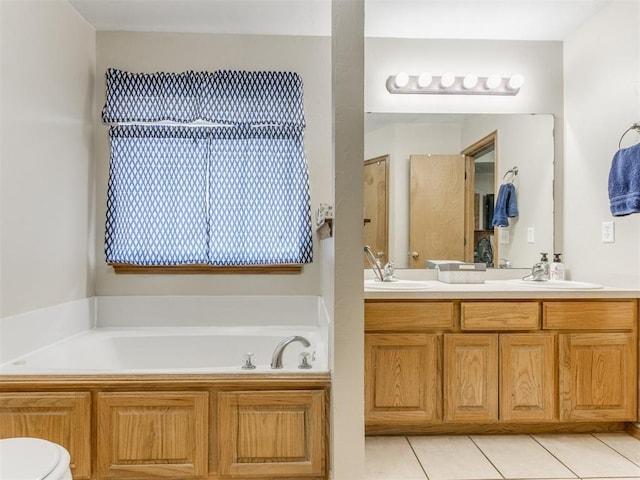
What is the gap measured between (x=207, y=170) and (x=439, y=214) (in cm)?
157

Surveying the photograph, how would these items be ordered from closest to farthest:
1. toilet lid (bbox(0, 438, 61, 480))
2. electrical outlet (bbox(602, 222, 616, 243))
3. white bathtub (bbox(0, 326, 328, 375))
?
toilet lid (bbox(0, 438, 61, 480)) → electrical outlet (bbox(602, 222, 616, 243)) → white bathtub (bbox(0, 326, 328, 375))

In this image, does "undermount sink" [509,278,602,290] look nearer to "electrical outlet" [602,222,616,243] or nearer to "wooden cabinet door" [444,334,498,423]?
"electrical outlet" [602,222,616,243]

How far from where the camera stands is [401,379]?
2215 mm

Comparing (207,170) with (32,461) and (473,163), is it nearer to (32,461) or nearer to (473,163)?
(473,163)

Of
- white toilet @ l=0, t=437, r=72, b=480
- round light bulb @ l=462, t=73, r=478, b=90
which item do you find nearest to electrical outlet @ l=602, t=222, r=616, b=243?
round light bulb @ l=462, t=73, r=478, b=90

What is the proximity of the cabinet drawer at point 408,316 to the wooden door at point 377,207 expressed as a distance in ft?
1.96

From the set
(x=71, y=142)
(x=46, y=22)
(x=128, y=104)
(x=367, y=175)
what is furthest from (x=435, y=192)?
(x=46, y=22)

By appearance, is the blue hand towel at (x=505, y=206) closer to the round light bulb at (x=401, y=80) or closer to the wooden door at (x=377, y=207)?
the wooden door at (x=377, y=207)

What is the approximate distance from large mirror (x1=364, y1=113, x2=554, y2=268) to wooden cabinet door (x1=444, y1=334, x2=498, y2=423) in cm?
70

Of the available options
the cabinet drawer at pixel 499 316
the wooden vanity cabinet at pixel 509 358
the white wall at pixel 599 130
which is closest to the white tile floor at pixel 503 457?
the wooden vanity cabinet at pixel 509 358

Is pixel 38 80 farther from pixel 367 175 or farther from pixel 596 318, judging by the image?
pixel 596 318

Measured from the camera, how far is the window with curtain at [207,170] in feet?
8.82

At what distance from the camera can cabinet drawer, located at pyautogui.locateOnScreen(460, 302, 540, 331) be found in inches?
88.5

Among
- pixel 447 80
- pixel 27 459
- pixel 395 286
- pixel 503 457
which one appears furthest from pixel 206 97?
pixel 503 457
